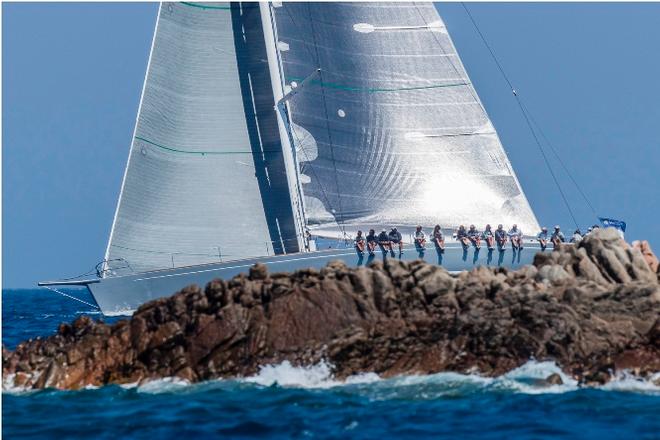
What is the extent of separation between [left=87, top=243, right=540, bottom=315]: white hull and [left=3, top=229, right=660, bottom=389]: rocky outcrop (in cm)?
861

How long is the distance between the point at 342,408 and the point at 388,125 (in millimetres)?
16273

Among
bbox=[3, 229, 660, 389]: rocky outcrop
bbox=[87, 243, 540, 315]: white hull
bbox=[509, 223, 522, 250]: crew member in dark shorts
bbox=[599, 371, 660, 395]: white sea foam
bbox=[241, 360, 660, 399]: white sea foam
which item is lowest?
bbox=[599, 371, 660, 395]: white sea foam

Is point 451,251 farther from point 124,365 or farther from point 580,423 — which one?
point 580,423

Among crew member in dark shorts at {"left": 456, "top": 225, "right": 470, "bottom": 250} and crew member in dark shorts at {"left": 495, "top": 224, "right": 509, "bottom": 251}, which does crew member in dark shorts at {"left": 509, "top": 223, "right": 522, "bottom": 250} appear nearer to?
crew member in dark shorts at {"left": 495, "top": 224, "right": 509, "bottom": 251}

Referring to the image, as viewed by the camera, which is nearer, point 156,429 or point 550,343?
point 156,429

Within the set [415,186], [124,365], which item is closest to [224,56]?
[415,186]

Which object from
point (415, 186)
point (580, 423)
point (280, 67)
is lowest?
point (580, 423)

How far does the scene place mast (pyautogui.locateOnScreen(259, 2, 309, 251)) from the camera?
30000 mm

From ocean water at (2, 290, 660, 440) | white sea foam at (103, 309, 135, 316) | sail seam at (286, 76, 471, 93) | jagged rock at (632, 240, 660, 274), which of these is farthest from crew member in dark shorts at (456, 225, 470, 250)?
ocean water at (2, 290, 660, 440)

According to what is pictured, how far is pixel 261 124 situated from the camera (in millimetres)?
30531

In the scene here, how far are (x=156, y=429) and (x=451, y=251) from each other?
16145 mm

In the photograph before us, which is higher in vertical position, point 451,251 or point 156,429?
point 451,251

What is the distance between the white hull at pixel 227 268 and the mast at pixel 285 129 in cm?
134

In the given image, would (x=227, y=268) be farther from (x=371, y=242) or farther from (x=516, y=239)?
(x=516, y=239)
